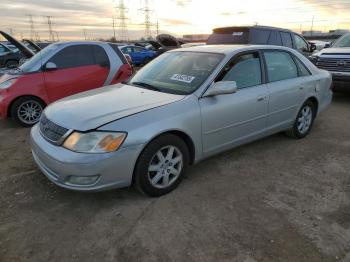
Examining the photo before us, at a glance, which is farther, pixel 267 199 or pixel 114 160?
pixel 267 199

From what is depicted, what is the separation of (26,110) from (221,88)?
439cm

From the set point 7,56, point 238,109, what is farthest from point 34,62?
point 7,56

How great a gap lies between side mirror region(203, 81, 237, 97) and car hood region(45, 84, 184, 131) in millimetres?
341

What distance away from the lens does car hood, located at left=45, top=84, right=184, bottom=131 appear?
3254mm

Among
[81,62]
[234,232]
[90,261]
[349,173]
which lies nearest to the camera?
[90,261]

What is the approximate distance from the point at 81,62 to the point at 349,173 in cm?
532

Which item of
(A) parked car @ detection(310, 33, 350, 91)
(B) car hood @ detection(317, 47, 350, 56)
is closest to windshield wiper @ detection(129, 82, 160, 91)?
(A) parked car @ detection(310, 33, 350, 91)

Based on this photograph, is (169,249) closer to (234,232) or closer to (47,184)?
(234,232)

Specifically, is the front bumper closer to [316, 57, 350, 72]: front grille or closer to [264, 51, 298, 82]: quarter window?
[264, 51, 298, 82]: quarter window

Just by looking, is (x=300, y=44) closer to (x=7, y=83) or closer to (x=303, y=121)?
(x=303, y=121)

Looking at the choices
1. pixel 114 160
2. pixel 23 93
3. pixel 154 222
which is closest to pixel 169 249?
pixel 154 222

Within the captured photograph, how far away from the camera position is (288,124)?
16.7 feet

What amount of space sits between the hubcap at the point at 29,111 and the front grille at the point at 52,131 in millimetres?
3046

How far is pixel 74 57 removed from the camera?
6.73 m
